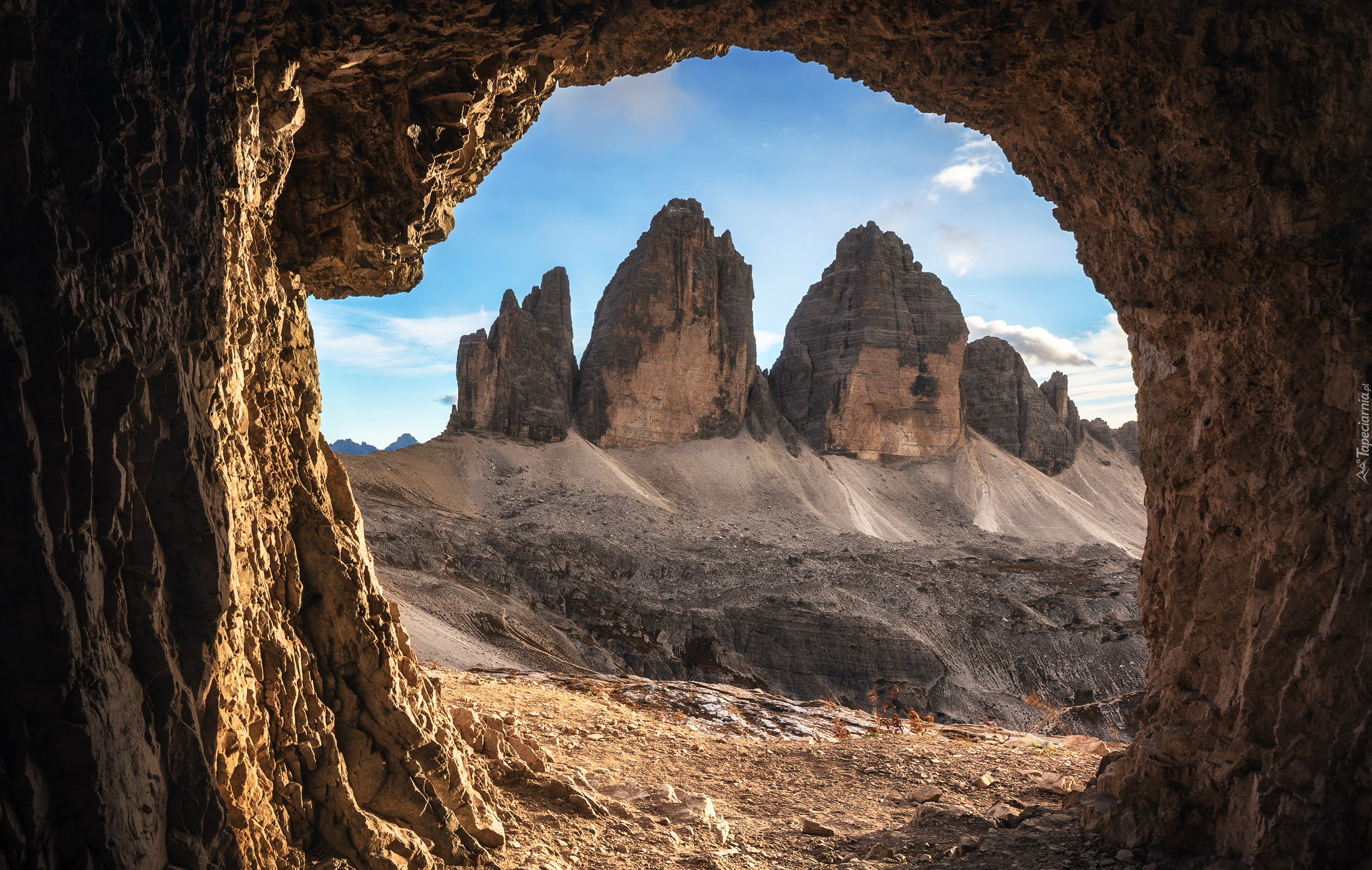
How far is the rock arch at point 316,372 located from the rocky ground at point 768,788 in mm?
635

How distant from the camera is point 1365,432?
3473 mm

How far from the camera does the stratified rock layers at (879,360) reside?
6031 centimetres

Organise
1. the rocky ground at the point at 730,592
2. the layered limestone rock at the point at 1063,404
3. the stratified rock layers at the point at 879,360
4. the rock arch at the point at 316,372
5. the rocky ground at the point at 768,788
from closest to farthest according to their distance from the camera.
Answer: the rock arch at the point at 316,372 → the rocky ground at the point at 768,788 → the rocky ground at the point at 730,592 → the stratified rock layers at the point at 879,360 → the layered limestone rock at the point at 1063,404

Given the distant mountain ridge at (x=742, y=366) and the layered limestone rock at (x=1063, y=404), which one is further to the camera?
the layered limestone rock at (x=1063, y=404)

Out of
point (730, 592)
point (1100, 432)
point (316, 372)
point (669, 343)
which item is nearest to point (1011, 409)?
point (1100, 432)

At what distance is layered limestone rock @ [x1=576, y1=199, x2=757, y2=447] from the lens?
5506 cm

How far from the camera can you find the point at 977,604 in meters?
27.3

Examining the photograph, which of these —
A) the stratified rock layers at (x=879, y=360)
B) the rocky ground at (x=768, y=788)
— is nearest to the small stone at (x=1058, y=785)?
the rocky ground at (x=768, y=788)

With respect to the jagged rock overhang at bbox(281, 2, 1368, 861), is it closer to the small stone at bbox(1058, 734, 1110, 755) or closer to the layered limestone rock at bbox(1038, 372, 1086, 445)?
the small stone at bbox(1058, 734, 1110, 755)

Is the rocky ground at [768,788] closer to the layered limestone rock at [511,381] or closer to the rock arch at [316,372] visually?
the rock arch at [316,372]

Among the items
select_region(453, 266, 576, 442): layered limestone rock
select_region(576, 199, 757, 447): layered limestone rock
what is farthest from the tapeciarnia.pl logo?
select_region(576, 199, 757, 447): layered limestone rock

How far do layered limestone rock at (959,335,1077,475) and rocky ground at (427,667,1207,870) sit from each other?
62.4 m

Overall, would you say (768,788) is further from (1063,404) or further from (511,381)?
(1063,404)

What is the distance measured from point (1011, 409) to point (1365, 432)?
6911 centimetres
